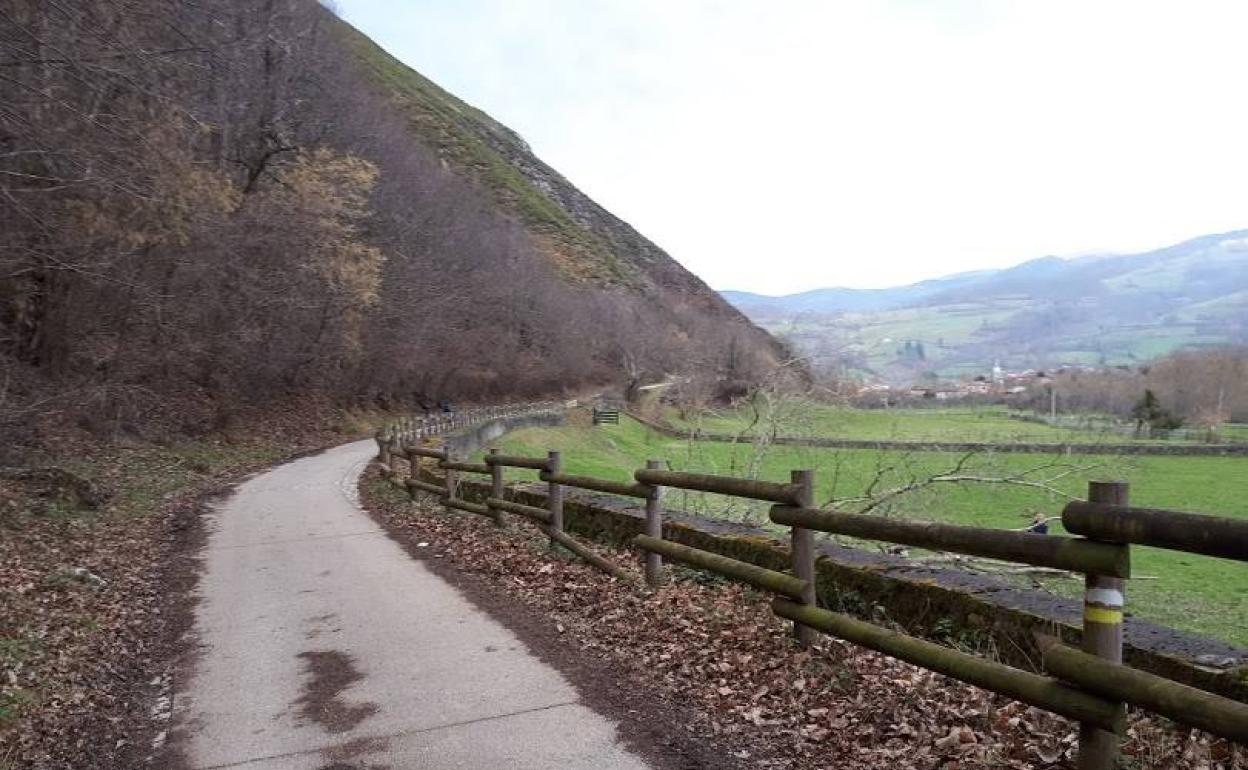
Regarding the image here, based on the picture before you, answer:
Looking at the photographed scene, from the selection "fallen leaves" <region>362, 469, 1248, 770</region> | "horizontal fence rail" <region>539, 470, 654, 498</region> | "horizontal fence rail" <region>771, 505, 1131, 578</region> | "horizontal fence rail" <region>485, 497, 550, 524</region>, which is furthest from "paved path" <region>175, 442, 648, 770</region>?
"horizontal fence rail" <region>771, 505, 1131, 578</region>

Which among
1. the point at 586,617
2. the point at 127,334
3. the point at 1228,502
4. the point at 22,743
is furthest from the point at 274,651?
the point at 1228,502

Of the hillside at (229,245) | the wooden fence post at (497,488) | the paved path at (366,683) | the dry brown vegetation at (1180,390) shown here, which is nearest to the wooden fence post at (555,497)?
the paved path at (366,683)

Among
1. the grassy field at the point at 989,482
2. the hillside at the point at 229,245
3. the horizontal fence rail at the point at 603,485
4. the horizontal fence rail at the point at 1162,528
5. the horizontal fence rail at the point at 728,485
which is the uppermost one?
the hillside at the point at 229,245

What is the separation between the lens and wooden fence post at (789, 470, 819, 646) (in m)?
5.50

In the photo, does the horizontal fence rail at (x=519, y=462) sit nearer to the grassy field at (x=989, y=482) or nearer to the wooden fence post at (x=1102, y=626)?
the grassy field at (x=989, y=482)

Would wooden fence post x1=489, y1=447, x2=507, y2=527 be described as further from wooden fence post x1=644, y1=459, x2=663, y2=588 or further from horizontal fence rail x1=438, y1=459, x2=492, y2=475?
wooden fence post x1=644, y1=459, x2=663, y2=588

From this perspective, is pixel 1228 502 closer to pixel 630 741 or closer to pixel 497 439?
pixel 497 439

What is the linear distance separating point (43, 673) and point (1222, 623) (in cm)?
1521

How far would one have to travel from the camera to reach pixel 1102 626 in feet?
11.0

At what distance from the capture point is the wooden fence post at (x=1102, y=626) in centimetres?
335

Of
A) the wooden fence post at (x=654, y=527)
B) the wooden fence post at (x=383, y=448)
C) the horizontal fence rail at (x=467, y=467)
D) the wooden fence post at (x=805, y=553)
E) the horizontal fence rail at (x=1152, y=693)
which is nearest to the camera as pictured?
the horizontal fence rail at (x=1152, y=693)

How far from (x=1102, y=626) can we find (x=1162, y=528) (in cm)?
50

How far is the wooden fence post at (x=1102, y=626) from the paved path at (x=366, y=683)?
2088 millimetres

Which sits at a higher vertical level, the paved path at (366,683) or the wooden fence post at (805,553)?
the wooden fence post at (805,553)
